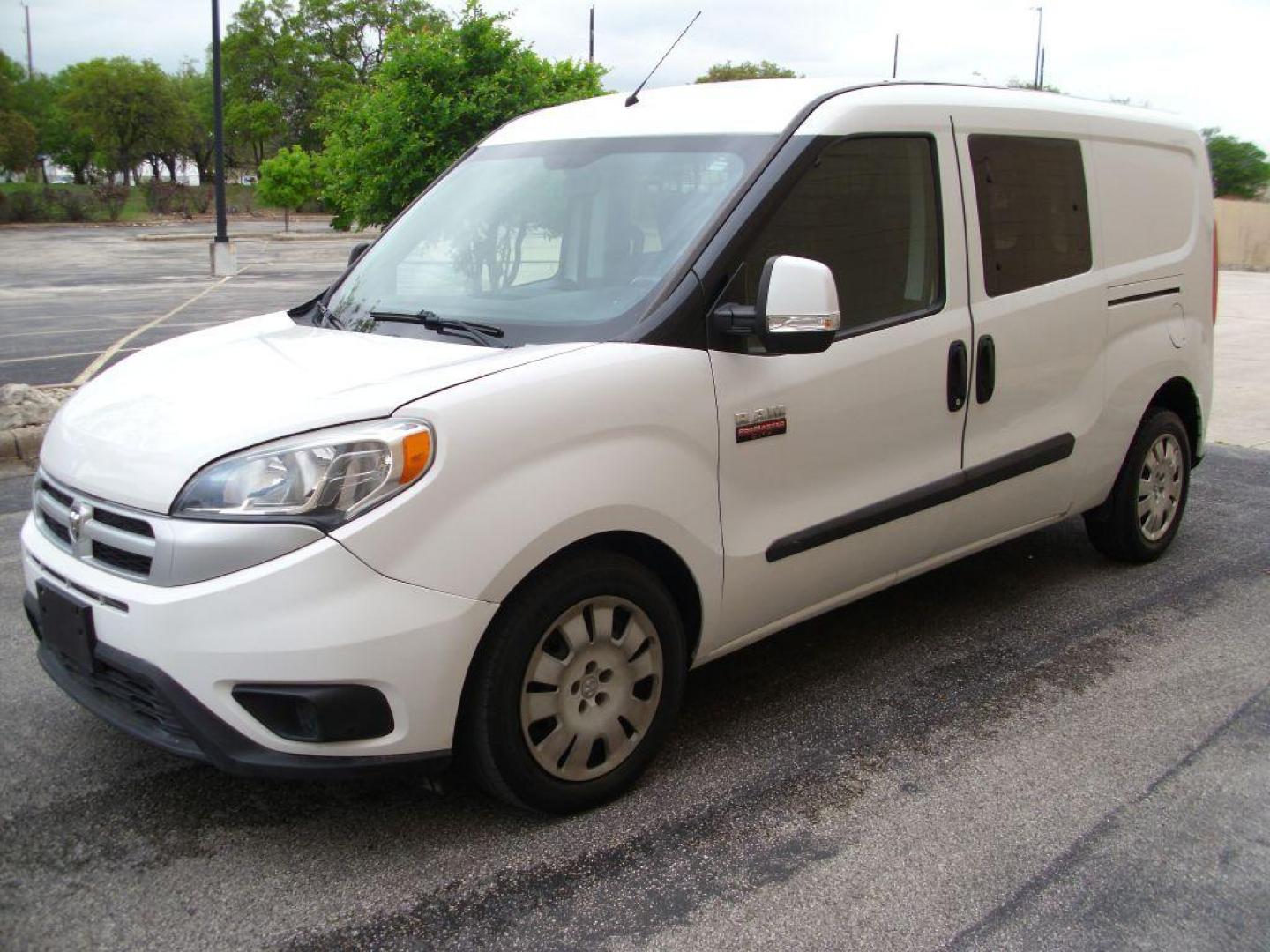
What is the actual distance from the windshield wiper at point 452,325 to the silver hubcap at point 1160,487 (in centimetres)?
307

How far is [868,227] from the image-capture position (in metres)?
3.88

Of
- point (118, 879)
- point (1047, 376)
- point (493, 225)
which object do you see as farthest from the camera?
point (1047, 376)

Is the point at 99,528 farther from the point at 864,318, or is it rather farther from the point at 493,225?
the point at 864,318

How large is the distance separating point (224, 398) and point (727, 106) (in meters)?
1.77

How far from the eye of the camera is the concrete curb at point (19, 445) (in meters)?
7.20

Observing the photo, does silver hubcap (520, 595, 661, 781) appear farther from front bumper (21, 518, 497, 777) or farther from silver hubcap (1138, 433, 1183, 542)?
silver hubcap (1138, 433, 1183, 542)

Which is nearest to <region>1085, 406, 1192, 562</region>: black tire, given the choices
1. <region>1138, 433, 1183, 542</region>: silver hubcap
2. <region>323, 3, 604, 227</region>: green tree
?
<region>1138, 433, 1183, 542</region>: silver hubcap

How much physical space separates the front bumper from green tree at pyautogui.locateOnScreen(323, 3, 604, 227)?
916 cm

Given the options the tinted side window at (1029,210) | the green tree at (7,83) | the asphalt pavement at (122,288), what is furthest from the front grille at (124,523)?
the green tree at (7,83)

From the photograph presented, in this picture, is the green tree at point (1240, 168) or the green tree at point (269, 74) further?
the green tree at point (269, 74)

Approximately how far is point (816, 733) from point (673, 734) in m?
0.44

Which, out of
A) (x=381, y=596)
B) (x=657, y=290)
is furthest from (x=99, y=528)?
(x=657, y=290)

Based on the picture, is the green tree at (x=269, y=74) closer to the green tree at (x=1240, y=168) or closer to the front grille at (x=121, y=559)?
the green tree at (x=1240, y=168)

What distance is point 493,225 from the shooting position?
4.05 m
